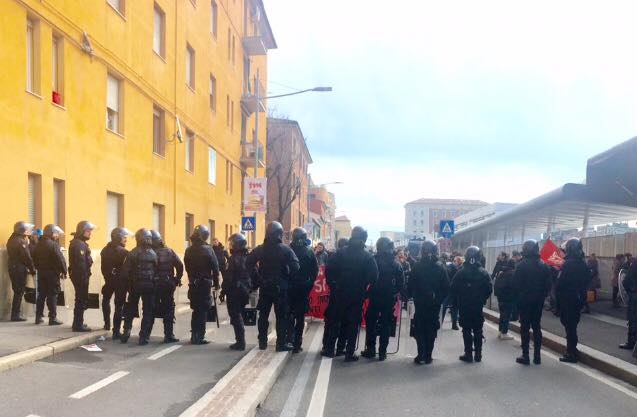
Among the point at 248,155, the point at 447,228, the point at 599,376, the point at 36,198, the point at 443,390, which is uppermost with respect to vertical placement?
the point at 248,155

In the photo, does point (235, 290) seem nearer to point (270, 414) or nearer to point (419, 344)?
point (419, 344)

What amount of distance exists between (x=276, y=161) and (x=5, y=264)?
1738 inches

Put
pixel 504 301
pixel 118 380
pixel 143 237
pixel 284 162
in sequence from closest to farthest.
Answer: pixel 118 380
pixel 143 237
pixel 504 301
pixel 284 162

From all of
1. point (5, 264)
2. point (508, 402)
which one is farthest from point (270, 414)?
point (5, 264)

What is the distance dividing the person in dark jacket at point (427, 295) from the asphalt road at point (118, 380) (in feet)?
8.82

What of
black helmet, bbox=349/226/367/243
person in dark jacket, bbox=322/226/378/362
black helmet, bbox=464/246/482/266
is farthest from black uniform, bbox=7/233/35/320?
black helmet, bbox=464/246/482/266

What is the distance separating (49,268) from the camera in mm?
10555

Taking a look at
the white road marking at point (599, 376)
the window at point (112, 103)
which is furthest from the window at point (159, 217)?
the white road marking at point (599, 376)

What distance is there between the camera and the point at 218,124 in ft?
89.7

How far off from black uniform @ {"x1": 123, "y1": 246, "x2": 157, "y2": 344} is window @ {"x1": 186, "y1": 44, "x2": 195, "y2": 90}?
1439 cm

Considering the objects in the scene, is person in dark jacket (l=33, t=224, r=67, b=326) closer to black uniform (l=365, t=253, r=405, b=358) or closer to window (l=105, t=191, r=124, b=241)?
window (l=105, t=191, r=124, b=241)

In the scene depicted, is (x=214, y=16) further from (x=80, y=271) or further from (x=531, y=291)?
(x=531, y=291)

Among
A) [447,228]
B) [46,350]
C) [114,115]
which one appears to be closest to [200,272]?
[46,350]

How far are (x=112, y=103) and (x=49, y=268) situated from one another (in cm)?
682
